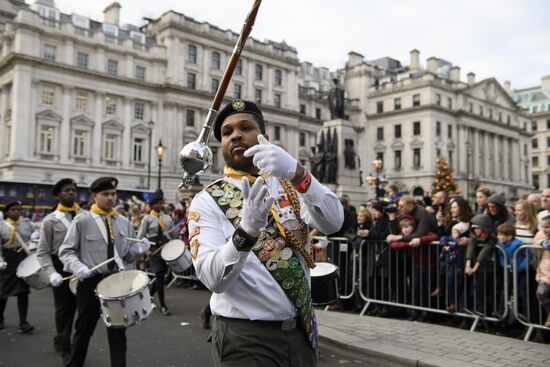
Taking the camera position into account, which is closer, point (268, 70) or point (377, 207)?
point (377, 207)

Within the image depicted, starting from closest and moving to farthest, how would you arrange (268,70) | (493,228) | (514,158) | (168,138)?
(493,228) → (168,138) → (268,70) → (514,158)

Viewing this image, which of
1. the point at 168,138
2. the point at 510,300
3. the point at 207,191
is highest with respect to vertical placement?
the point at 168,138

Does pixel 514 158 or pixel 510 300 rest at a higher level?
pixel 514 158

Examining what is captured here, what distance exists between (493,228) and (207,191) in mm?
6259

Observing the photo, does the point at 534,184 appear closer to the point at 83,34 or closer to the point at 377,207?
the point at 83,34

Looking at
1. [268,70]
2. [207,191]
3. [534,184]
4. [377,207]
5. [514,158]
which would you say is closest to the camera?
[207,191]

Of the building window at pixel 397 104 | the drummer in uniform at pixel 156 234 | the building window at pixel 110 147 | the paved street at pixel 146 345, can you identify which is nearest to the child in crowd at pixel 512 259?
the paved street at pixel 146 345

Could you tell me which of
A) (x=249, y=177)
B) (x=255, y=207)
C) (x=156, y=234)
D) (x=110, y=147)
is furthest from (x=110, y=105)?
(x=255, y=207)

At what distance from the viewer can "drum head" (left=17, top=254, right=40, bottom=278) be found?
286 inches

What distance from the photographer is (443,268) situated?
7.91 metres

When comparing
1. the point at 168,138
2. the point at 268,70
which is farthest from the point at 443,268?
the point at 268,70

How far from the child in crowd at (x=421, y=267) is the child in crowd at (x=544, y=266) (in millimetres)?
1740

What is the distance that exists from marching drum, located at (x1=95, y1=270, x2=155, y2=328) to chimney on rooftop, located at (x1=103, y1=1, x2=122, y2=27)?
56.1 meters

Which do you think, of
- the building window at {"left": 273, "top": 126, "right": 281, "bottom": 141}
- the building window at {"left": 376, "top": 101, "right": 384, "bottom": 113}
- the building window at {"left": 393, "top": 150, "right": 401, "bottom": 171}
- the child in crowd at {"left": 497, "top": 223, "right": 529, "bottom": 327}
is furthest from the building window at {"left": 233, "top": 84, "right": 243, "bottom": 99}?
the child in crowd at {"left": 497, "top": 223, "right": 529, "bottom": 327}
